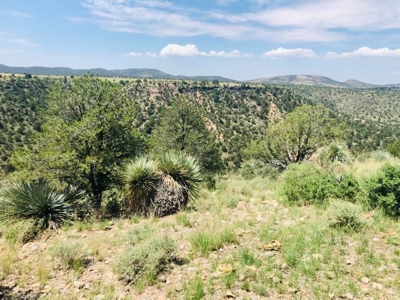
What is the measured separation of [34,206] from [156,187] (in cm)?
325

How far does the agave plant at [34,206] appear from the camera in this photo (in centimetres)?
708

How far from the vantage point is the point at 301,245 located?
515cm

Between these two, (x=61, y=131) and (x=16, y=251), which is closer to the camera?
(x=16, y=251)

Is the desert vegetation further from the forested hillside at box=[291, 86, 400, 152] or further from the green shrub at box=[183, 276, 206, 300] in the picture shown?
the forested hillside at box=[291, 86, 400, 152]

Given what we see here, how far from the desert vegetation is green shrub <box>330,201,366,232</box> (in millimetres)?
23

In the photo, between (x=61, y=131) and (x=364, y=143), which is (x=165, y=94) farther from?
(x=61, y=131)

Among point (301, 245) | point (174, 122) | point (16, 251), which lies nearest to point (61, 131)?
point (16, 251)

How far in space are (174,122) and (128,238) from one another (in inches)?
650

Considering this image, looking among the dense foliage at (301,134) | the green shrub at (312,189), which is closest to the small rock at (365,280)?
the green shrub at (312,189)

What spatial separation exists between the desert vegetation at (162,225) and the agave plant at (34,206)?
33mm

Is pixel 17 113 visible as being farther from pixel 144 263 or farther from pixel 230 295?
pixel 230 295

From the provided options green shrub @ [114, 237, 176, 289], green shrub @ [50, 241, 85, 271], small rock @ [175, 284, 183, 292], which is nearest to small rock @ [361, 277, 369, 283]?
small rock @ [175, 284, 183, 292]

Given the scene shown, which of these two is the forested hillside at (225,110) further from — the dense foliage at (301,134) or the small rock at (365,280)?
the small rock at (365,280)

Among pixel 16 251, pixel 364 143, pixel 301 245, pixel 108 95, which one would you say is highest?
pixel 108 95
